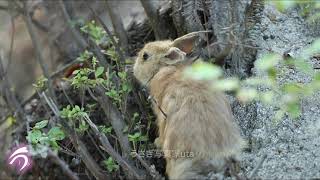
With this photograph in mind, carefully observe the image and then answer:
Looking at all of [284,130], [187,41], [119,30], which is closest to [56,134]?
[187,41]

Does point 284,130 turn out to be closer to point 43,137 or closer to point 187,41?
point 187,41

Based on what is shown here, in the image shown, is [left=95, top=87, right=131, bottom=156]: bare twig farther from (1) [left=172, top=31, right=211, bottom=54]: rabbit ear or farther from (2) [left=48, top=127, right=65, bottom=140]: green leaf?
(1) [left=172, top=31, right=211, bottom=54]: rabbit ear

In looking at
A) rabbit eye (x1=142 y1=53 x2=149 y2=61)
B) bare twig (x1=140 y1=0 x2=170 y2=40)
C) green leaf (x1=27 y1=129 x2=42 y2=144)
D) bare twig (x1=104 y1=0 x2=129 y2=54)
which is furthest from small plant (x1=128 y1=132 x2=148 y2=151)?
bare twig (x1=104 y1=0 x2=129 y2=54)

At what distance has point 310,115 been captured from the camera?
4188 mm

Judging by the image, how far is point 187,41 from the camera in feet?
→ 15.2

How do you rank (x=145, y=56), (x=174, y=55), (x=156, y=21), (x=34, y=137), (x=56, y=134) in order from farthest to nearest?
(x=156, y=21) → (x=145, y=56) → (x=174, y=55) → (x=56, y=134) → (x=34, y=137)

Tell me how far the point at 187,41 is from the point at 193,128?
44.8 inches

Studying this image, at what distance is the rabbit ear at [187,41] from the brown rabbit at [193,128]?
0.36 m

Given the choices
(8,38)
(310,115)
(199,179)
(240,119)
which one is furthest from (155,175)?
(8,38)

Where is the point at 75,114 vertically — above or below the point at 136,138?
A: above

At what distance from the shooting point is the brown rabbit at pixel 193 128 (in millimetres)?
3641

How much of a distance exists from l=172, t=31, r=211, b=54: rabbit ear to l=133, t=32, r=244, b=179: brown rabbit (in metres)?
0.36

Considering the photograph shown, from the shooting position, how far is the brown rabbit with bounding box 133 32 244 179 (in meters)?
3.64

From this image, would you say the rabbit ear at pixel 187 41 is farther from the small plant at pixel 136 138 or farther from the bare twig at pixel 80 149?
the bare twig at pixel 80 149
